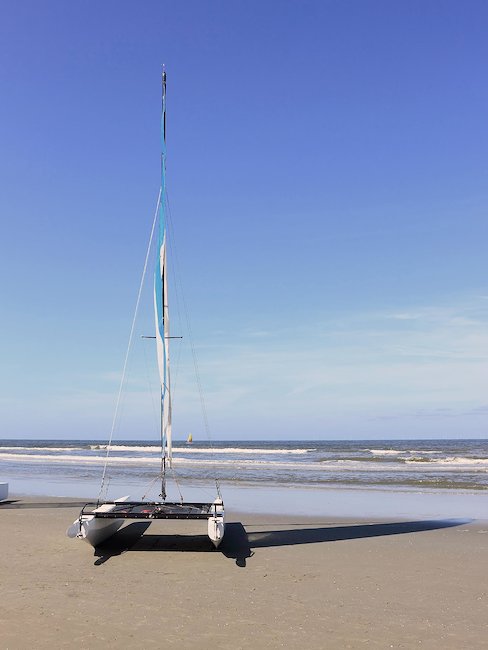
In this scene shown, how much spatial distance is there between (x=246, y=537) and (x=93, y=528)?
303 centimetres

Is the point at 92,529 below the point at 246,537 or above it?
above

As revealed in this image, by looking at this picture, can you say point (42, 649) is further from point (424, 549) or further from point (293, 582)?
point (424, 549)

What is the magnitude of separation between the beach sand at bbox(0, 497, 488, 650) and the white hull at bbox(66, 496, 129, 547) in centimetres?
21

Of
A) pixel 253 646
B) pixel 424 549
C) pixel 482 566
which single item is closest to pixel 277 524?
pixel 424 549

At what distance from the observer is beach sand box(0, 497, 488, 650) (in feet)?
18.8

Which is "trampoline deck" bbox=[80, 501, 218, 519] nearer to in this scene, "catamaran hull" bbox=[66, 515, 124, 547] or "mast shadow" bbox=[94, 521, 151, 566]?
"catamaran hull" bbox=[66, 515, 124, 547]

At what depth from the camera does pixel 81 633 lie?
5.73m

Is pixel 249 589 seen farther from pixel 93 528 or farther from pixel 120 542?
pixel 120 542

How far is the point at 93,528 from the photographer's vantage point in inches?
373

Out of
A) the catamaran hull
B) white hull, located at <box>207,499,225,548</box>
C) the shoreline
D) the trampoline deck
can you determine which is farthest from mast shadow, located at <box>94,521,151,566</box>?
the shoreline

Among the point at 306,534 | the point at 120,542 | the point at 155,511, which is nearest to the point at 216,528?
the point at 155,511

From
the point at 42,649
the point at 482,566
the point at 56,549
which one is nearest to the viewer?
the point at 42,649

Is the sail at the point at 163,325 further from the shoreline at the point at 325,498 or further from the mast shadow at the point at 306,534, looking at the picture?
the shoreline at the point at 325,498

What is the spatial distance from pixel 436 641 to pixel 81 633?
3.38 metres
